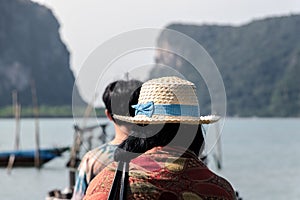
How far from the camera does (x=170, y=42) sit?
2.61m

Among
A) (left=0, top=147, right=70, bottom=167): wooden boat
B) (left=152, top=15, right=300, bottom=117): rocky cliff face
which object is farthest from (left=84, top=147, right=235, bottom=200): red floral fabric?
→ (left=152, top=15, right=300, bottom=117): rocky cliff face

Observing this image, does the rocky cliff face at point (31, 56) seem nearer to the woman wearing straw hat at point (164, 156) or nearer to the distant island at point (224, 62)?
the distant island at point (224, 62)

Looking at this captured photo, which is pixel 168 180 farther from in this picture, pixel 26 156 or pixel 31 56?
pixel 31 56

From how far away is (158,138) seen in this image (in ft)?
6.82

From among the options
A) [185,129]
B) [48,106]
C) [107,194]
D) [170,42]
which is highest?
[170,42]

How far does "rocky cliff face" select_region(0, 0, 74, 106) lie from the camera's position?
4606 inches

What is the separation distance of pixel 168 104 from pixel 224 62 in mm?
108095

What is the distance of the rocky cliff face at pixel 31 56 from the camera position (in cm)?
11700

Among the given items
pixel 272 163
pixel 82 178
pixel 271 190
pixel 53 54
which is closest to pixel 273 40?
pixel 53 54

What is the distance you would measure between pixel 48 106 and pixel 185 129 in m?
112

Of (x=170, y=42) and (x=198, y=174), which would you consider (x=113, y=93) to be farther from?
(x=198, y=174)

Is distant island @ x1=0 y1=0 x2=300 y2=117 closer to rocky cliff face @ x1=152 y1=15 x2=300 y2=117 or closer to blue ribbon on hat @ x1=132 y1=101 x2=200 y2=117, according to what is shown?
rocky cliff face @ x1=152 y1=15 x2=300 y2=117

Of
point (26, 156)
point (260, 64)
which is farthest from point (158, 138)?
point (260, 64)

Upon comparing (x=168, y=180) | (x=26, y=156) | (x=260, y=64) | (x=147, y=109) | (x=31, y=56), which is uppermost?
(x=147, y=109)
